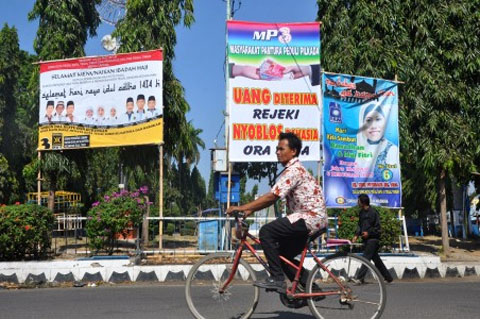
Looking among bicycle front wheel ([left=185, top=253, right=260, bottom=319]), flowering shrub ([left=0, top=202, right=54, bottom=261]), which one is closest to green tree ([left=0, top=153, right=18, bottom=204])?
flowering shrub ([left=0, top=202, right=54, bottom=261])

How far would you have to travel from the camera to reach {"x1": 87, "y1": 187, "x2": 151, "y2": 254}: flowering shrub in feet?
41.5

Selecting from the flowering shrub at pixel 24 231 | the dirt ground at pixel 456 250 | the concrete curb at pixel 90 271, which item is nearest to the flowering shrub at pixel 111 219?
the flowering shrub at pixel 24 231

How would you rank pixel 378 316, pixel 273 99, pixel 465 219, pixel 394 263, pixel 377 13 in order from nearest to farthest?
pixel 378 316, pixel 394 263, pixel 273 99, pixel 377 13, pixel 465 219

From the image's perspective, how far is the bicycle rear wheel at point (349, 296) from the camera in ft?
18.0

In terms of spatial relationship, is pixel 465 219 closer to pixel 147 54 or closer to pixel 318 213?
pixel 147 54

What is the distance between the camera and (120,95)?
50.7 ft

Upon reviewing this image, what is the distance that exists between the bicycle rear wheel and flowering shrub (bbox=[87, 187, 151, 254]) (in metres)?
7.87

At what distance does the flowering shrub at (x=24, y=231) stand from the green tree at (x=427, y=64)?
10.7m

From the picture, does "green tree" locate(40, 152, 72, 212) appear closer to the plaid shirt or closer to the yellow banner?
the yellow banner

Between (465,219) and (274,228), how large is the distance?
24529mm

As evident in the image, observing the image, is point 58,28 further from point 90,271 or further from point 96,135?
point 90,271

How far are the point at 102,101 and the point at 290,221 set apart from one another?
1118cm

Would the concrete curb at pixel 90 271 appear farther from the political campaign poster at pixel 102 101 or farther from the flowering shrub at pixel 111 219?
the political campaign poster at pixel 102 101

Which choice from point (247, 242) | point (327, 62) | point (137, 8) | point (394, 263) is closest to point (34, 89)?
point (137, 8)
